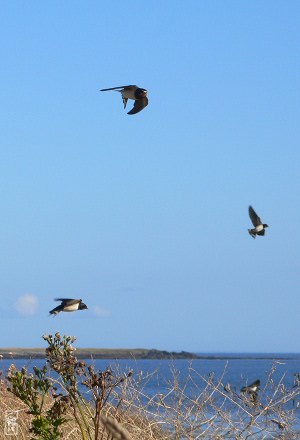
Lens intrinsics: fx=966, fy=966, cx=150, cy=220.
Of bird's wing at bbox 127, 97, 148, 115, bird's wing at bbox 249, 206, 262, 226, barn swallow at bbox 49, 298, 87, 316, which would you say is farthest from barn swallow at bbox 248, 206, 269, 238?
barn swallow at bbox 49, 298, 87, 316

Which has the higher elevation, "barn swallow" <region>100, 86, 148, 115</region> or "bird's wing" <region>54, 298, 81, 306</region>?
"barn swallow" <region>100, 86, 148, 115</region>

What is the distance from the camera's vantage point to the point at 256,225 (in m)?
13.2

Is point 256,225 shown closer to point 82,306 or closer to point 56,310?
point 82,306

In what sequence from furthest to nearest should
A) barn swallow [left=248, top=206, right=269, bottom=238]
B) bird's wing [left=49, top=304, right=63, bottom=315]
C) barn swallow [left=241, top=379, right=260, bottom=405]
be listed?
barn swallow [left=248, top=206, right=269, bottom=238], barn swallow [left=241, top=379, right=260, bottom=405], bird's wing [left=49, top=304, right=63, bottom=315]

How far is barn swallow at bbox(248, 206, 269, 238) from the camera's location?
1303cm

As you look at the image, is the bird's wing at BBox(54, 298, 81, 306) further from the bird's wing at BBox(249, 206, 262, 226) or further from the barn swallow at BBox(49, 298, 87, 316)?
the bird's wing at BBox(249, 206, 262, 226)

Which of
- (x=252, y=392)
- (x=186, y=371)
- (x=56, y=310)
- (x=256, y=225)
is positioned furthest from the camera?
(x=186, y=371)

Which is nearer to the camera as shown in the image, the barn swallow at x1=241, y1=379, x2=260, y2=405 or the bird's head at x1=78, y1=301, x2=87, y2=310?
the bird's head at x1=78, y1=301, x2=87, y2=310

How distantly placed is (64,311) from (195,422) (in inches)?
60.7

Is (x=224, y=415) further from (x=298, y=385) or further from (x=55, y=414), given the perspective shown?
(x=55, y=414)

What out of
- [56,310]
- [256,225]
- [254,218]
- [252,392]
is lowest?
[252,392]

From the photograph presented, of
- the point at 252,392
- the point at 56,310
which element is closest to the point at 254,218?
the point at 252,392

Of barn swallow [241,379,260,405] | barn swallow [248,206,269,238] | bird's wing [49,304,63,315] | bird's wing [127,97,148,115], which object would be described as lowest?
barn swallow [241,379,260,405]

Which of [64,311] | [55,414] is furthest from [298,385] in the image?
[55,414]
